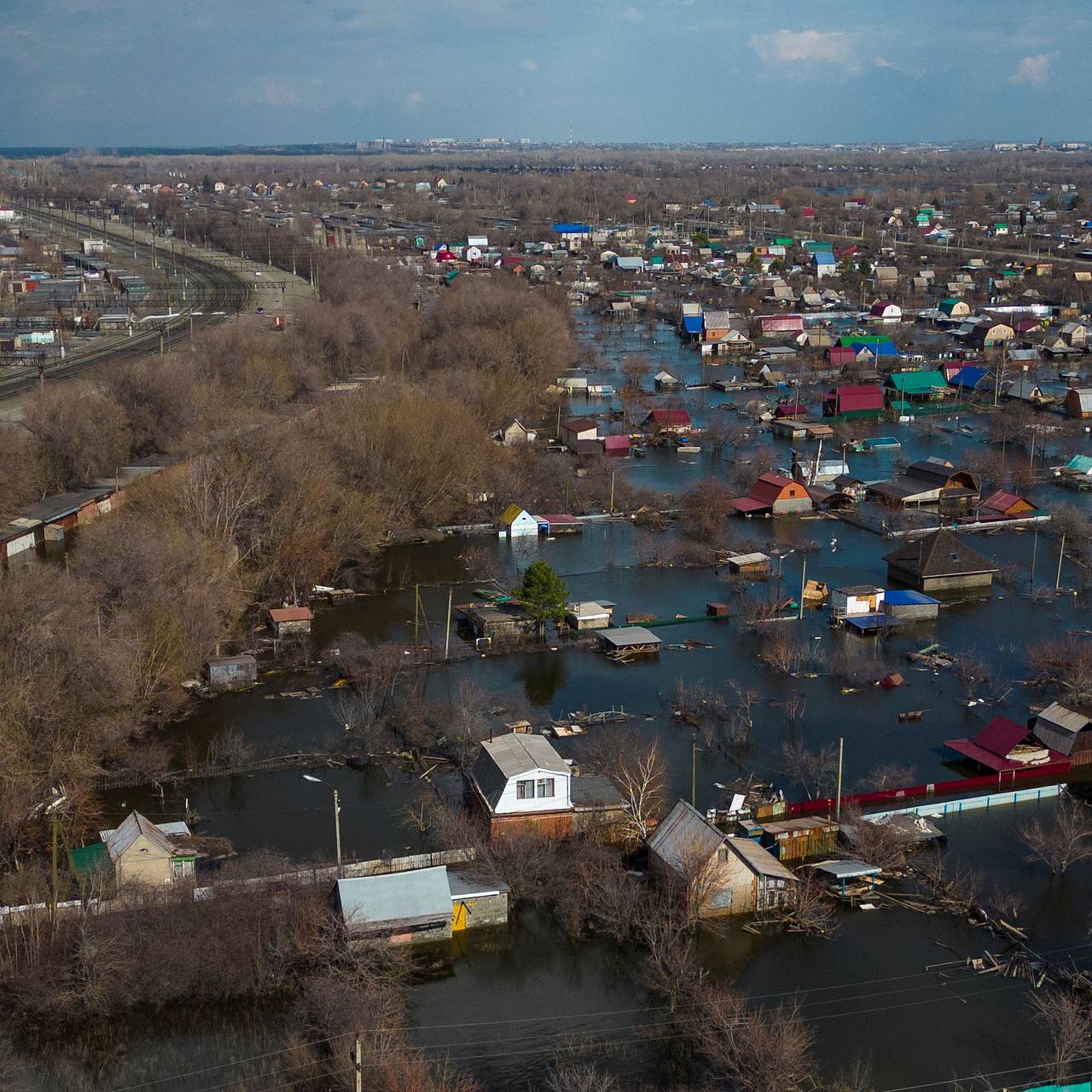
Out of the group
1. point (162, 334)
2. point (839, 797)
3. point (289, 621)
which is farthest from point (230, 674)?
point (162, 334)

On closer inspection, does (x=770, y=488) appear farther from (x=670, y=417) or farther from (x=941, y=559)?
(x=670, y=417)

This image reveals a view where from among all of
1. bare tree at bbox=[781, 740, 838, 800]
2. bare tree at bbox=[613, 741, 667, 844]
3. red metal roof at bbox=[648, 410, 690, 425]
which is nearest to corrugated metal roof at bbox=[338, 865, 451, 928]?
bare tree at bbox=[613, 741, 667, 844]

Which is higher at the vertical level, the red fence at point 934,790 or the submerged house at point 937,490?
the submerged house at point 937,490

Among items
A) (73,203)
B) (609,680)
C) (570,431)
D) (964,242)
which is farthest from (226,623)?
(73,203)

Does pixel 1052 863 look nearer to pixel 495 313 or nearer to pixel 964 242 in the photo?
pixel 495 313

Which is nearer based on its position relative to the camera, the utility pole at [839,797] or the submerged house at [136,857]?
the submerged house at [136,857]

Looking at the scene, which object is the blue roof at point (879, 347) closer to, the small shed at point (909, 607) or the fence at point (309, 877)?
the small shed at point (909, 607)

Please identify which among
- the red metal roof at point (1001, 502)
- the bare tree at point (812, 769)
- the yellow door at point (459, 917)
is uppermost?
the red metal roof at point (1001, 502)

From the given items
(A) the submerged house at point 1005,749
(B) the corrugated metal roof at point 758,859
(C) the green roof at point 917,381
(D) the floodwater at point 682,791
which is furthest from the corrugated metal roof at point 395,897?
(C) the green roof at point 917,381
